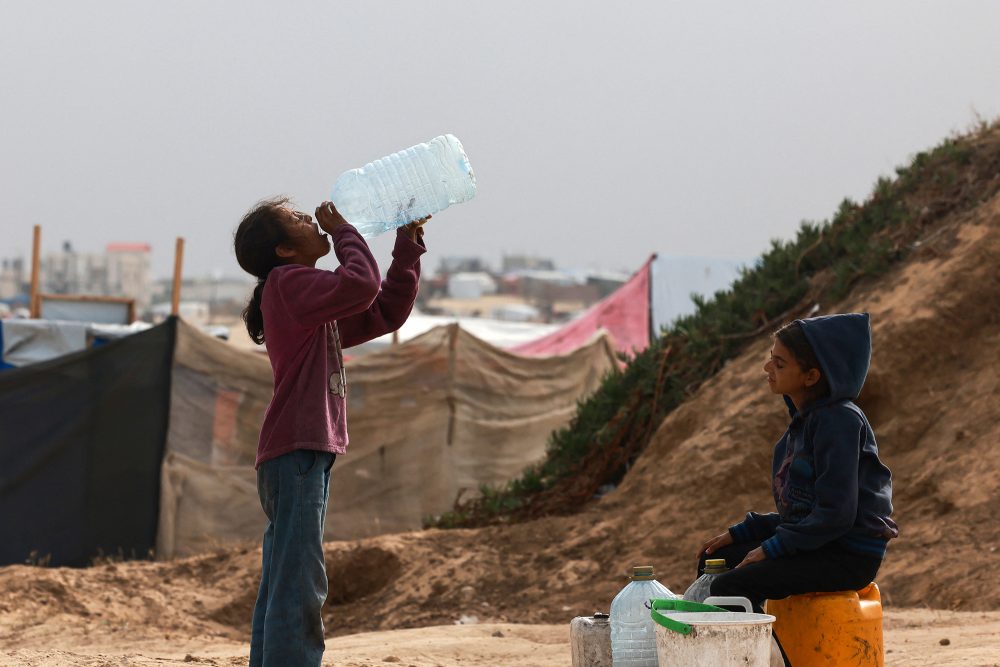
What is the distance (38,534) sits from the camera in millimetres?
10758

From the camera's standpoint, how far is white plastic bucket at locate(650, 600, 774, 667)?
338cm

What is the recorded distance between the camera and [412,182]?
4.72 metres

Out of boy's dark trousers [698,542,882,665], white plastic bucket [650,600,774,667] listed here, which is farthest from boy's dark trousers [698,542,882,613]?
white plastic bucket [650,600,774,667]

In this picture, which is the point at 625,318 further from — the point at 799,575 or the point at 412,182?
the point at 799,575

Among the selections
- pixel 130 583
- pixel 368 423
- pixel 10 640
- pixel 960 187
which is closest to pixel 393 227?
pixel 10 640

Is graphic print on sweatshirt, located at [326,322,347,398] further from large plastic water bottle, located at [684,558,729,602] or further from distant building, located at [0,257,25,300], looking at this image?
distant building, located at [0,257,25,300]

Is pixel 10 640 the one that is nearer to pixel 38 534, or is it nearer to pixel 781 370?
pixel 38 534

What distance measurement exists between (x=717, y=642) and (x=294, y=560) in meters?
1.38

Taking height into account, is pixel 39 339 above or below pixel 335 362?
above

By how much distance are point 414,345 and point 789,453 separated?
28.2 ft

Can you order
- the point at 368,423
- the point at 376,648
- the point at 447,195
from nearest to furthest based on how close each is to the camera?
the point at 447,195
the point at 376,648
the point at 368,423

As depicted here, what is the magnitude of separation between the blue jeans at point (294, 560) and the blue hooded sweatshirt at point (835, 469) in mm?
1462

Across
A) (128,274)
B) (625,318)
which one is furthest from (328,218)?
(128,274)

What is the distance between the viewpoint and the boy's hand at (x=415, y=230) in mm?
4340
